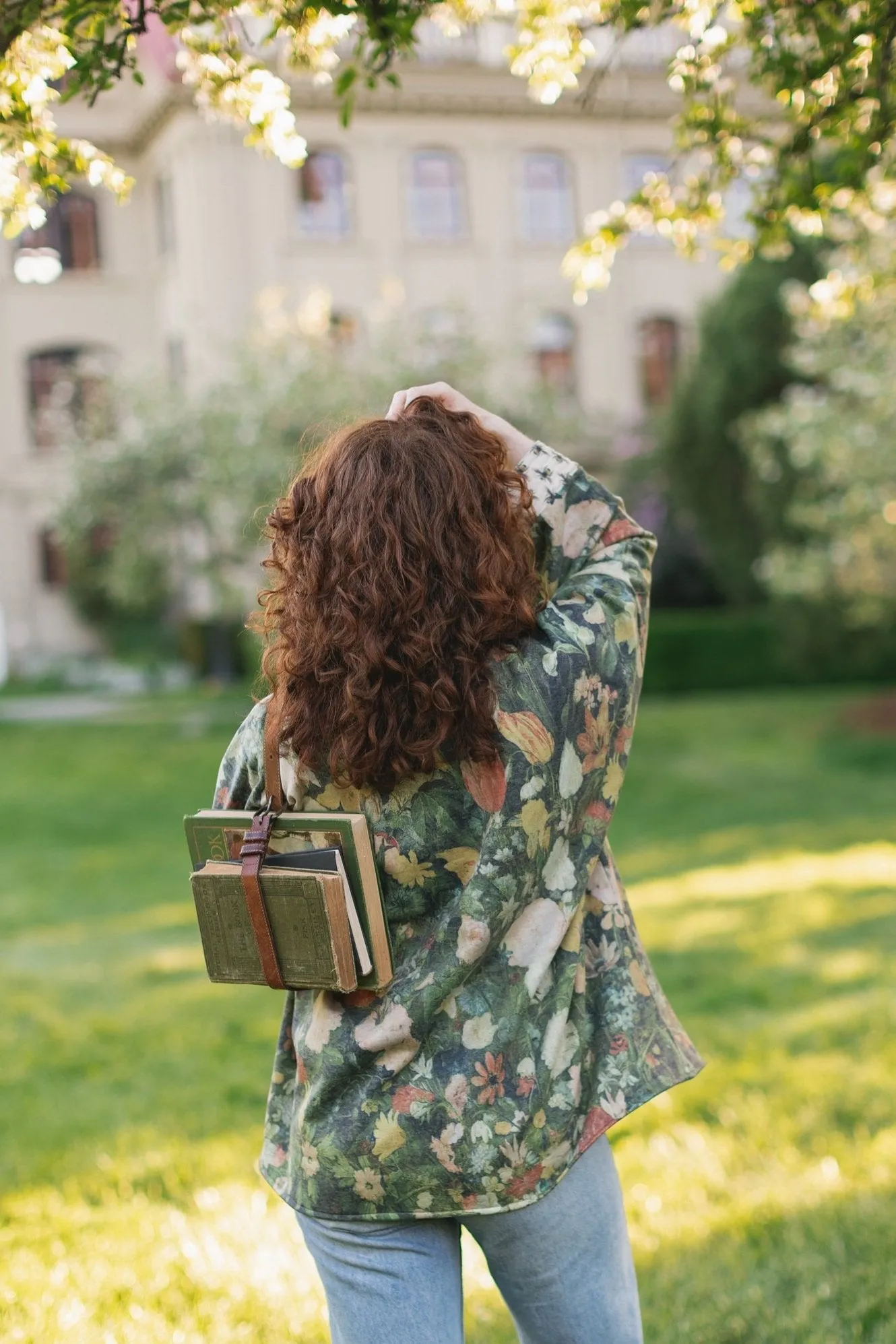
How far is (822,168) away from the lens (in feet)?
13.9

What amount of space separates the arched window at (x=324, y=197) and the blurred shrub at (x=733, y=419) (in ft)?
31.5

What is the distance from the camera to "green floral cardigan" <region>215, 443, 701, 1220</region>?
2033mm

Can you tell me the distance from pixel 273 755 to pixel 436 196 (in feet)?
89.6

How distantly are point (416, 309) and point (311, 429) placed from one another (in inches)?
1005

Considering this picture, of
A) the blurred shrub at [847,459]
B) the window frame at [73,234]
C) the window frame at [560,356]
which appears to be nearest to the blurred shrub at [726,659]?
the blurred shrub at [847,459]

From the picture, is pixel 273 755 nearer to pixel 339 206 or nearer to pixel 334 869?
pixel 334 869

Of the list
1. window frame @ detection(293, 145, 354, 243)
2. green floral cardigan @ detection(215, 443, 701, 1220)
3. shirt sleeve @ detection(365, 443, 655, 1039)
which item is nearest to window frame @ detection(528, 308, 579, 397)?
window frame @ detection(293, 145, 354, 243)

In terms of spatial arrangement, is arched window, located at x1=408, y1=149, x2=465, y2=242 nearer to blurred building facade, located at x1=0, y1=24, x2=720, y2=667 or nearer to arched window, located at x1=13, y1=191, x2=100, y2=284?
blurred building facade, located at x1=0, y1=24, x2=720, y2=667

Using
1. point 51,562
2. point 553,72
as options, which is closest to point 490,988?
point 553,72

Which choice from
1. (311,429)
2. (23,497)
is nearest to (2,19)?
(311,429)

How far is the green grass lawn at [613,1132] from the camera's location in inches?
141

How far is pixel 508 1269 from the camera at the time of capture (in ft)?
7.04

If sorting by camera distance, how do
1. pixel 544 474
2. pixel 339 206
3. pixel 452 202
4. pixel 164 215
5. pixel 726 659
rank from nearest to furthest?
pixel 544 474
pixel 726 659
pixel 339 206
pixel 452 202
pixel 164 215

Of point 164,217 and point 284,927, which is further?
point 164,217
